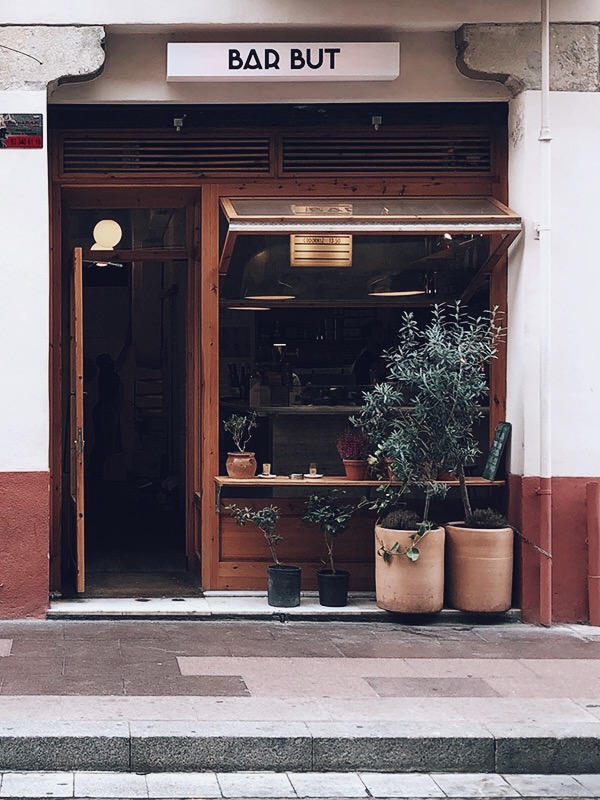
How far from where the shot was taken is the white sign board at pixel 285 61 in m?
9.81

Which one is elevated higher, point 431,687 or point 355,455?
point 355,455

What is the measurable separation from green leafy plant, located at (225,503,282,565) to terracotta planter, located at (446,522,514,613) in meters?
1.36

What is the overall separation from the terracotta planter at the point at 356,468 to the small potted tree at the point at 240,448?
0.77 m

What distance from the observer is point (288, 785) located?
641 centimetres

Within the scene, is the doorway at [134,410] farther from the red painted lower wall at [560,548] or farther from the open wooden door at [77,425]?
the red painted lower wall at [560,548]

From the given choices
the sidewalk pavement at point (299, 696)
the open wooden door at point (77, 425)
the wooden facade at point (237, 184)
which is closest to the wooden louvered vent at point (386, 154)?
the wooden facade at point (237, 184)

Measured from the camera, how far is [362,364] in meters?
10.8

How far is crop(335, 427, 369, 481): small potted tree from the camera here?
33.9 feet

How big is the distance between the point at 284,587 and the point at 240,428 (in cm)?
134

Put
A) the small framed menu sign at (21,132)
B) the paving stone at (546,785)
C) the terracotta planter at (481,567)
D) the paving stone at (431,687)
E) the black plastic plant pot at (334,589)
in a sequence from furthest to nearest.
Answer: the black plastic plant pot at (334,589) < the terracotta planter at (481,567) < the small framed menu sign at (21,132) < the paving stone at (431,687) < the paving stone at (546,785)

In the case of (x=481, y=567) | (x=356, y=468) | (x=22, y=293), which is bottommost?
(x=481, y=567)

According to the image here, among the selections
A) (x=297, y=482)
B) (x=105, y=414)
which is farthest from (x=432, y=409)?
(x=105, y=414)

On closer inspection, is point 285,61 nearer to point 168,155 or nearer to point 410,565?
point 168,155

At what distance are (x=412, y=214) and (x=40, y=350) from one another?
303 cm
